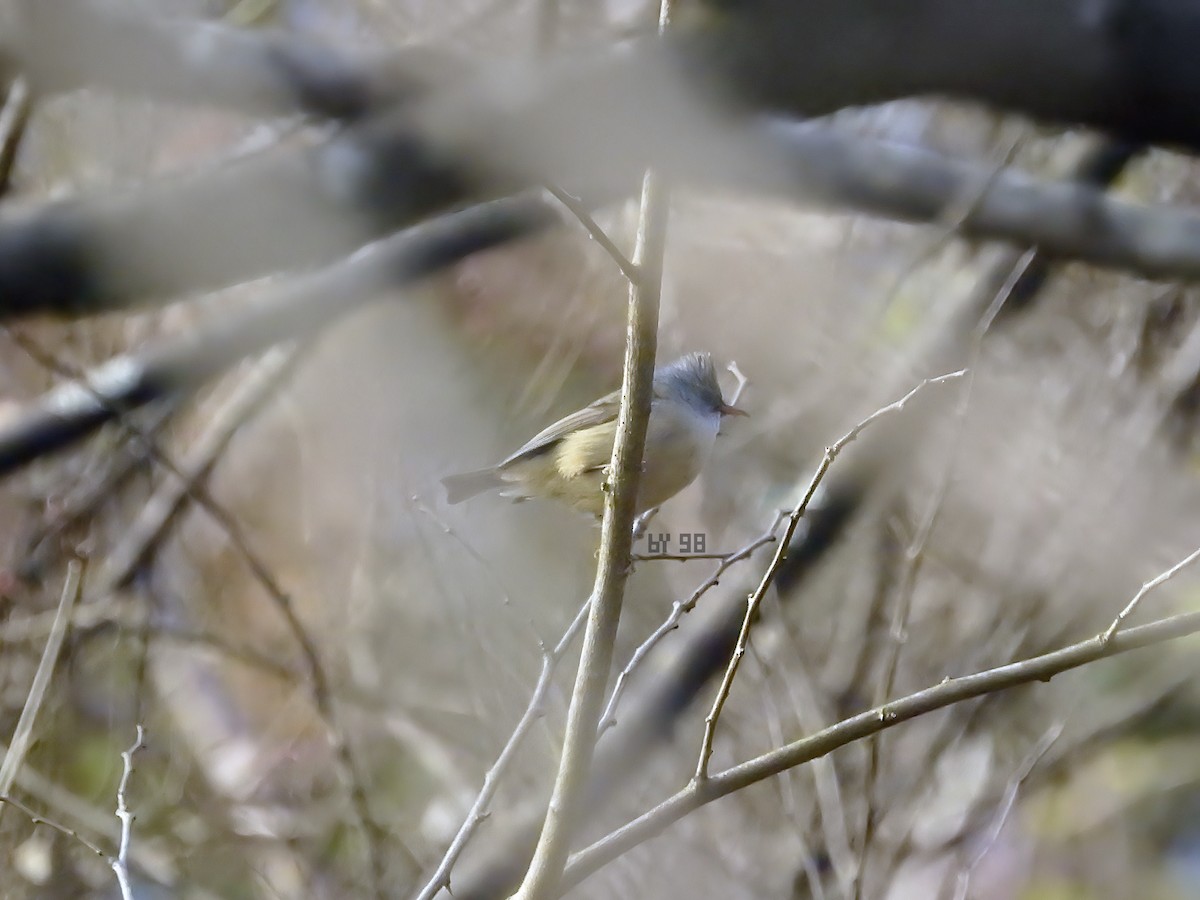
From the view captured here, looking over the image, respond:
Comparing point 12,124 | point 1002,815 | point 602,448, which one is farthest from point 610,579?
point 12,124

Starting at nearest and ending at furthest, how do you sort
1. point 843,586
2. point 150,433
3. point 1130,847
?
point 150,433 < point 843,586 < point 1130,847

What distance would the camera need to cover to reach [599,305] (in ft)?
10.4

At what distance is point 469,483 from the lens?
2719 millimetres

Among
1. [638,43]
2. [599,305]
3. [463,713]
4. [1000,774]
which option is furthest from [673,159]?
[1000,774]

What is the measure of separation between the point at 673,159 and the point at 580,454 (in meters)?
0.78

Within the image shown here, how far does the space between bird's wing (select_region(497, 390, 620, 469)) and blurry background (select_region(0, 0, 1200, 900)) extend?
0.23 m

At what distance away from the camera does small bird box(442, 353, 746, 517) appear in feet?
8.11

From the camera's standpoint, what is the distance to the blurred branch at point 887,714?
4.35ft

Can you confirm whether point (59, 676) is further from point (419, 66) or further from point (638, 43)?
point (638, 43)

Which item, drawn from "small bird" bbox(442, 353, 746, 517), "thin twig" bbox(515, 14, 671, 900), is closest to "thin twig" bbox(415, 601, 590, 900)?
"thin twig" bbox(515, 14, 671, 900)

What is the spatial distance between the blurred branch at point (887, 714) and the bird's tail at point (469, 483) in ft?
4.36

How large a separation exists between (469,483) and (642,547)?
27.0 inches

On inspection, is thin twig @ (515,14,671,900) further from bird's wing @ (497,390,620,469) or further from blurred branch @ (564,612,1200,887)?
bird's wing @ (497,390,620,469)

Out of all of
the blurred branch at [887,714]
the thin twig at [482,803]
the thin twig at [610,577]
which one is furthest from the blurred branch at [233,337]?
the blurred branch at [887,714]
